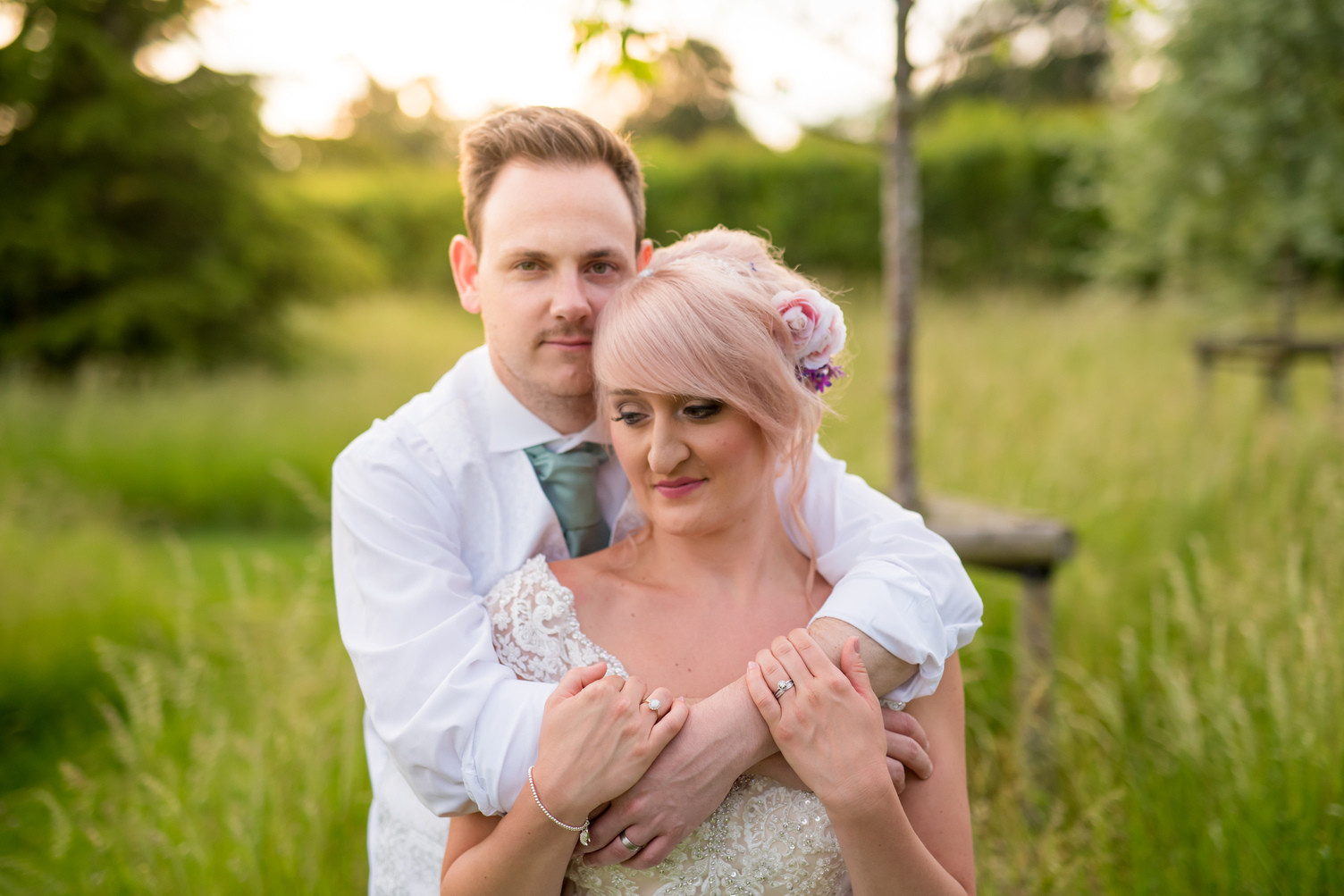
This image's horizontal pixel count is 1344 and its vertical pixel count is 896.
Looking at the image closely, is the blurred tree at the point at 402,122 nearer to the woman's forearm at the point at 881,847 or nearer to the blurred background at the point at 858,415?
the blurred background at the point at 858,415

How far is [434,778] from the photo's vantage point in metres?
1.78

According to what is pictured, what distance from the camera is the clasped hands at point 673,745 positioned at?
1.69 m

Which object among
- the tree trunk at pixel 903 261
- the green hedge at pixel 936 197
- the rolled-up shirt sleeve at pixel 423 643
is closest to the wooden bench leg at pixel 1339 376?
the tree trunk at pixel 903 261

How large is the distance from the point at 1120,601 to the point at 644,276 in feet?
10.3

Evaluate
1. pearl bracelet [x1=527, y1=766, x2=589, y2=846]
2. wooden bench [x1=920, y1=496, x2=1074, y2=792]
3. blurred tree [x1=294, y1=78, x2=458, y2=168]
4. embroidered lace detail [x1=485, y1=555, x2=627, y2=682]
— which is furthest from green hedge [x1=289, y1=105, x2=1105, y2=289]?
blurred tree [x1=294, y1=78, x2=458, y2=168]

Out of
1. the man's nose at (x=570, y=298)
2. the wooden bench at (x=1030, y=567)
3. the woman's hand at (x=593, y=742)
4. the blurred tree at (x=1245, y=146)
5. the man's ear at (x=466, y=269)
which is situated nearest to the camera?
the woman's hand at (x=593, y=742)

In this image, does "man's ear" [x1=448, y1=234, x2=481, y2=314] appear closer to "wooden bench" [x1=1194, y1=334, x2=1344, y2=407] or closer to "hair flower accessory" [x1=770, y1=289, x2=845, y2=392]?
"hair flower accessory" [x1=770, y1=289, x2=845, y2=392]

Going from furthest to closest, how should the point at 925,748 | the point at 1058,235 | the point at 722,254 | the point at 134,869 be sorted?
the point at 1058,235, the point at 134,869, the point at 722,254, the point at 925,748

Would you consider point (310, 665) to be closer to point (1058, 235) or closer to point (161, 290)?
point (161, 290)

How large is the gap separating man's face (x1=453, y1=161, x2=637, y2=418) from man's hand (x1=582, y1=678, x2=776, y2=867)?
0.90 m

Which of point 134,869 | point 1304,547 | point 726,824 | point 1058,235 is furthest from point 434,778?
point 1058,235

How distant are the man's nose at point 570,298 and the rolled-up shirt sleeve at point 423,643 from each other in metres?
0.48

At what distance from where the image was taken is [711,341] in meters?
1.89

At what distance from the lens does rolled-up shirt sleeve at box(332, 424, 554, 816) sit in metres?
1.76
